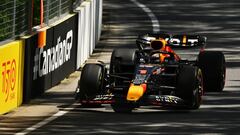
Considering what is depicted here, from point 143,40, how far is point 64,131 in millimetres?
Result: 5693

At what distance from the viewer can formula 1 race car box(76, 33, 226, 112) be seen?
1673 cm

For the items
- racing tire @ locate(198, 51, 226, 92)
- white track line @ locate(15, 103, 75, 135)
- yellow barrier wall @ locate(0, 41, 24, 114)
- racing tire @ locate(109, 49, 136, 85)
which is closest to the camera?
white track line @ locate(15, 103, 75, 135)

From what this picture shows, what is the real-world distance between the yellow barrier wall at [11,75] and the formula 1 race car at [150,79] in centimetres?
100

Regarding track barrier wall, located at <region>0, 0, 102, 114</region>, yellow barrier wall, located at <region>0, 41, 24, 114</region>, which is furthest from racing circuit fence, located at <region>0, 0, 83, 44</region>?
yellow barrier wall, located at <region>0, 41, 24, 114</region>

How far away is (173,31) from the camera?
1296 inches

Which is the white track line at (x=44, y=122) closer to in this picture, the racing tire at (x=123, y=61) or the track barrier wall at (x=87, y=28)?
the racing tire at (x=123, y=61)

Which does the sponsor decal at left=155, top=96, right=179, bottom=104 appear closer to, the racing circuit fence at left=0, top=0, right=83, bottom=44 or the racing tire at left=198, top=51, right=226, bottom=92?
the racing tire at left=198, top=51, right=226, bottom=92

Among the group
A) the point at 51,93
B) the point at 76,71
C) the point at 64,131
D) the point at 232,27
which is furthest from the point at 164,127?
the point at 232,27

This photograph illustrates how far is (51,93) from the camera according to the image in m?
19.8

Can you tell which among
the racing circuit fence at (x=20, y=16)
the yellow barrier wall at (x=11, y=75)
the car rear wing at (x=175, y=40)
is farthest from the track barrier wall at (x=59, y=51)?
the car rear wing at (x=175, y=40)

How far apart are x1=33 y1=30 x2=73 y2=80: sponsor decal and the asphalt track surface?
0.72 meters

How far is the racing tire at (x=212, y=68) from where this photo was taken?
1906cm

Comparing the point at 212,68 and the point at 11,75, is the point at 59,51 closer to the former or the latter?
the point at 212,68

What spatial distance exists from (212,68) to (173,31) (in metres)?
13.8
